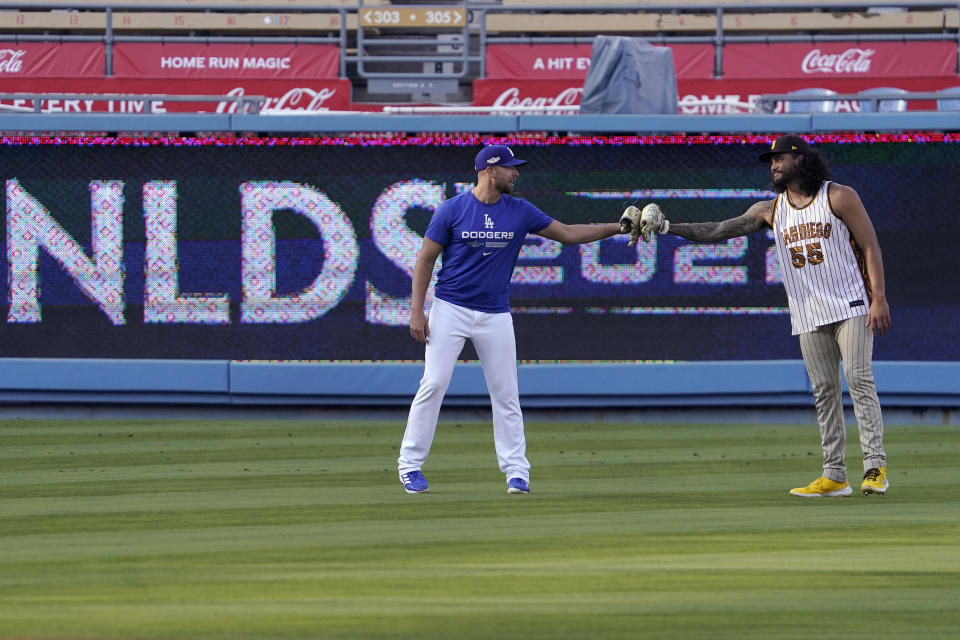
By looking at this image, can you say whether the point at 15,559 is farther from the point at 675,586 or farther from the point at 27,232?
the point at 27,232

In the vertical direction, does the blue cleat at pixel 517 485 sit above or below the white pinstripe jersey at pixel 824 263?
below

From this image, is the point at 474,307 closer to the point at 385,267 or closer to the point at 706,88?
the point at 385,267

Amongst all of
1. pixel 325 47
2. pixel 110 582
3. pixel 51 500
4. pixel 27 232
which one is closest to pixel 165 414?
pixel 27 232

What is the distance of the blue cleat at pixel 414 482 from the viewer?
26.3ft

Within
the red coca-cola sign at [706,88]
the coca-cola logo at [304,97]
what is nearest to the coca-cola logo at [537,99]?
the red coca-cola sign at [706,88]

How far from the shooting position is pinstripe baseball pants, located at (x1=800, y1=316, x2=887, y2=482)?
7.95 meters

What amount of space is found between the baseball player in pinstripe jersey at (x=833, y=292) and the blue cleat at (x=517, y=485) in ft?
5.07

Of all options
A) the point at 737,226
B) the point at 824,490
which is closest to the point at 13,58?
the point at 737,226

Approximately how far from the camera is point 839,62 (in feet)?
86.5

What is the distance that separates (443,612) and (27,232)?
8.33 m

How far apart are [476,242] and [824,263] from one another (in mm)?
1967

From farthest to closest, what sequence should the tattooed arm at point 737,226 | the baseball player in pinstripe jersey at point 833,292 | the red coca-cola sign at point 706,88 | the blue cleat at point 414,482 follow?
the red coca-cola sign at point 706,88, the tattooed arm at point 737,226, the blue cleat at point 414,482, the baseball player in pinstripe jersey at point 833,292

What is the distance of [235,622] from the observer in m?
4.73

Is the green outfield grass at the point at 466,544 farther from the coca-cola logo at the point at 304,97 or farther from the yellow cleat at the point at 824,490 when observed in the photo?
the coca-cola logo at the point at 304,97
